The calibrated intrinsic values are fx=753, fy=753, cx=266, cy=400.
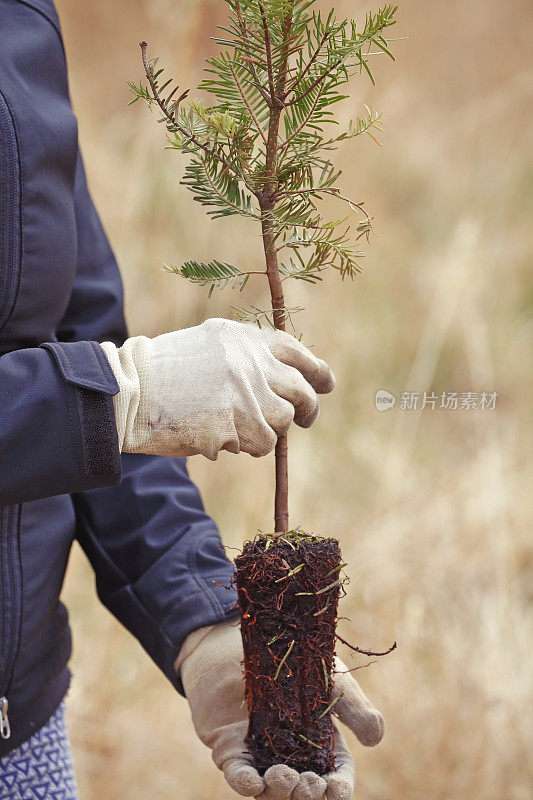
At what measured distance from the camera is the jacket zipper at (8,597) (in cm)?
85

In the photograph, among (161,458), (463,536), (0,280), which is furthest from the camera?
(463,536)

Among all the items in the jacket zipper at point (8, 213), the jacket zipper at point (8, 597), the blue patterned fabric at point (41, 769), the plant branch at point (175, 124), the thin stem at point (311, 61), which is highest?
the thin stem at point (311, 61)

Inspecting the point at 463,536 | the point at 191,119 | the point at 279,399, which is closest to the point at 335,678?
the point at 279,399

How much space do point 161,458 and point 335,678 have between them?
357 millimetres

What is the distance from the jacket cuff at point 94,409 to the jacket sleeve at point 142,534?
0.23m

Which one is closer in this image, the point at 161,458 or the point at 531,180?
the point at 161,458

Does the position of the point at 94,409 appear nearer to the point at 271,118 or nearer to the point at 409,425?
the point at 271,118

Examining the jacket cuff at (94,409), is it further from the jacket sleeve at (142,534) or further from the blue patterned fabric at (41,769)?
the blue patterned fabric at (41,769)

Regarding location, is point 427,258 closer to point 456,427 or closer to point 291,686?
point 456,427

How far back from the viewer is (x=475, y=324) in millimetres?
2088

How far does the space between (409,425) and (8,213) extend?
1489 mm

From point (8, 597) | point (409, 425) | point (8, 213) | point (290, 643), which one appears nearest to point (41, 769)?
point (8, 597)

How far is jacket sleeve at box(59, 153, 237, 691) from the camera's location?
90 cm

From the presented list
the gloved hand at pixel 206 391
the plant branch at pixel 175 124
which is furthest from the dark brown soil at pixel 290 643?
the plant branch at pixel 175 124
